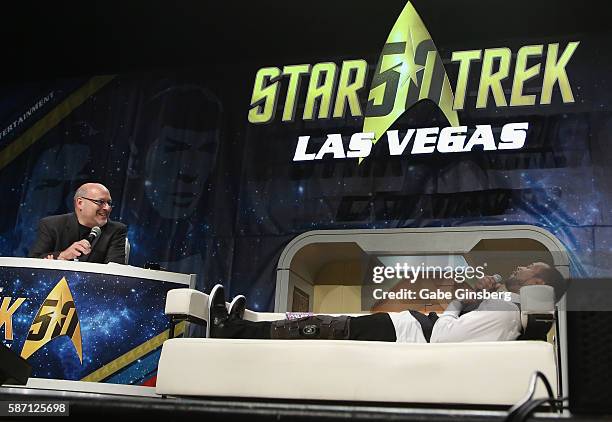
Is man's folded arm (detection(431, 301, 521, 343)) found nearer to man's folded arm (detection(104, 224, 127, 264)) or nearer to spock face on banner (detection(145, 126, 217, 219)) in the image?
man's folded arm (detection(104, 224, 127, 264))

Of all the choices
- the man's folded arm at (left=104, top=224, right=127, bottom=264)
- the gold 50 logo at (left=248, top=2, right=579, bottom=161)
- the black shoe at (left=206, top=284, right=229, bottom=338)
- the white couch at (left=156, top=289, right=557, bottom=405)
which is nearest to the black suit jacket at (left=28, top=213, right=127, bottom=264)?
the man's folded arm at (left=104, top=224, right=127, bottom=264)

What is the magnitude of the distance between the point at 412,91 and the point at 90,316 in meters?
3.24

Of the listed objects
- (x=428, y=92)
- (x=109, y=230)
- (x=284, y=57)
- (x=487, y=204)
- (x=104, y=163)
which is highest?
(x=284, y=57)

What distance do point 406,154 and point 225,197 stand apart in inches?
62.4

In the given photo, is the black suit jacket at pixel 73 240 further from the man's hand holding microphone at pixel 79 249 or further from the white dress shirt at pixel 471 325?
the white dress shirt at pixel 471 325

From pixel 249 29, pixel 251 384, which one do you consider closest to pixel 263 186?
pixel 249 29

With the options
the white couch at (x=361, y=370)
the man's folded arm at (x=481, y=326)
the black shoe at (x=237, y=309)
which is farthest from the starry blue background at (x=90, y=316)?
the man's folded arm at (x=481, y=326)

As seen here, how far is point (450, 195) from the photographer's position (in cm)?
530

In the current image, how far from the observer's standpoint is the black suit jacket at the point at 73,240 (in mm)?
4281

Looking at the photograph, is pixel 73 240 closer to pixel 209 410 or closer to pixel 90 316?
pixel 90 316

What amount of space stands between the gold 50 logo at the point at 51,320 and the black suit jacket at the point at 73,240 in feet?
1.49

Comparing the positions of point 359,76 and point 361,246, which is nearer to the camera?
point 361,246

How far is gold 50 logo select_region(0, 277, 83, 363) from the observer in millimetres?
3658

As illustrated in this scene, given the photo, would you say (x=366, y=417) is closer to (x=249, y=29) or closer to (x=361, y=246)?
(x=361, y=246)
